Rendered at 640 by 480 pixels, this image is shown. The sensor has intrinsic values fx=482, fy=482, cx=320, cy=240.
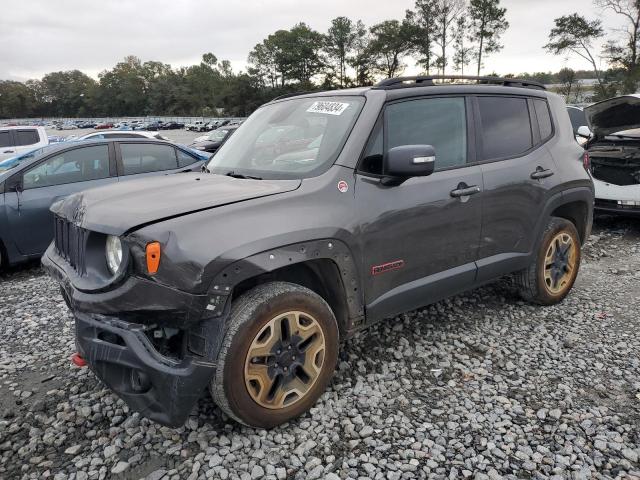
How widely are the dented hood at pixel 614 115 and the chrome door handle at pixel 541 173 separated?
4.65 meters

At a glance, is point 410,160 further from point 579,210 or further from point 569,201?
point 579,210

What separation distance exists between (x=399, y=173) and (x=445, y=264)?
92cm

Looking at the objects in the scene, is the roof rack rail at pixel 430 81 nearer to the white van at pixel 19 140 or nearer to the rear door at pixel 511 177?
the rear door at pixel 511 177

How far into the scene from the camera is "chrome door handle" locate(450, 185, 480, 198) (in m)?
3.33

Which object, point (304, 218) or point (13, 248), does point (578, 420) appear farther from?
point (13, 248)

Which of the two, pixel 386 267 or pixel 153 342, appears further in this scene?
pixel 386 267

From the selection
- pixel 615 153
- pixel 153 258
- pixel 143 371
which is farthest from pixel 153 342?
pixel 615 153

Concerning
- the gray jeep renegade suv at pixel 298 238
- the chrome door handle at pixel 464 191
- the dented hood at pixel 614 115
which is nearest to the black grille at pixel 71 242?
the gray jeep renegade suv at pixel 298 238

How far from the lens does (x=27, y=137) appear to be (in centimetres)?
1316

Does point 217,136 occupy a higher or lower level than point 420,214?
higher

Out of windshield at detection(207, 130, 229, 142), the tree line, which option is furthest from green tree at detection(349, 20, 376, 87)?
windshield at detection(207, 130, 229, 142)

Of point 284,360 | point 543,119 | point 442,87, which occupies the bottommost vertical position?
point 284,360

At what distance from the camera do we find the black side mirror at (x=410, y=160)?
2766 mm

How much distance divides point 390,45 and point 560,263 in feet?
266
